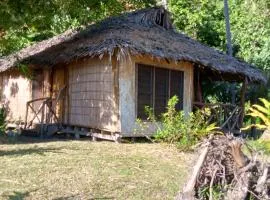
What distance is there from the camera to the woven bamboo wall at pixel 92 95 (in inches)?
449

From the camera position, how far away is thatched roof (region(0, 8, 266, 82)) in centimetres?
1088

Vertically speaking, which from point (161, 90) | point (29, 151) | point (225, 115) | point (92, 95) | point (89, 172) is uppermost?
point (161, 90)

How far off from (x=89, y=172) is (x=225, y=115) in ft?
25.1

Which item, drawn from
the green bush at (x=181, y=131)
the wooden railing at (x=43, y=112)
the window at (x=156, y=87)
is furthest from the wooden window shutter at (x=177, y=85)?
the wooden railing at (x=43, y=112)

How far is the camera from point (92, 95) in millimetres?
12008

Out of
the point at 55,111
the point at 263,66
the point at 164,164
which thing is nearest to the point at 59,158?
the point at 164,164

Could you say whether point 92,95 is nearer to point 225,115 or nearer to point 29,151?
point 29,151

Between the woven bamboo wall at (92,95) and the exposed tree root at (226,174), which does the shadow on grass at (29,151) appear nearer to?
the woven bamboo wall at (92,95)

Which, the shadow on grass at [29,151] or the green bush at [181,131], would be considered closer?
the shadow on grass at [29,151]

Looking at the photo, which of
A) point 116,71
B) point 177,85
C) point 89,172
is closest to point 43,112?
point 116,71

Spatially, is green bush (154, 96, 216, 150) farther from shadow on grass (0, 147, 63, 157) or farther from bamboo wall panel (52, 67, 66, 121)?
bamboo wall panel (52, 67, 66, 121)

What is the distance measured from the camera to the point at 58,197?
19.5ft

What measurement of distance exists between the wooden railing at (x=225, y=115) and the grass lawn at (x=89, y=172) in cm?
360

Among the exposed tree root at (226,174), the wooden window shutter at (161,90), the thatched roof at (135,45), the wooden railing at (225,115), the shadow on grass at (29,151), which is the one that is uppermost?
the thatched roof at (135,45)
